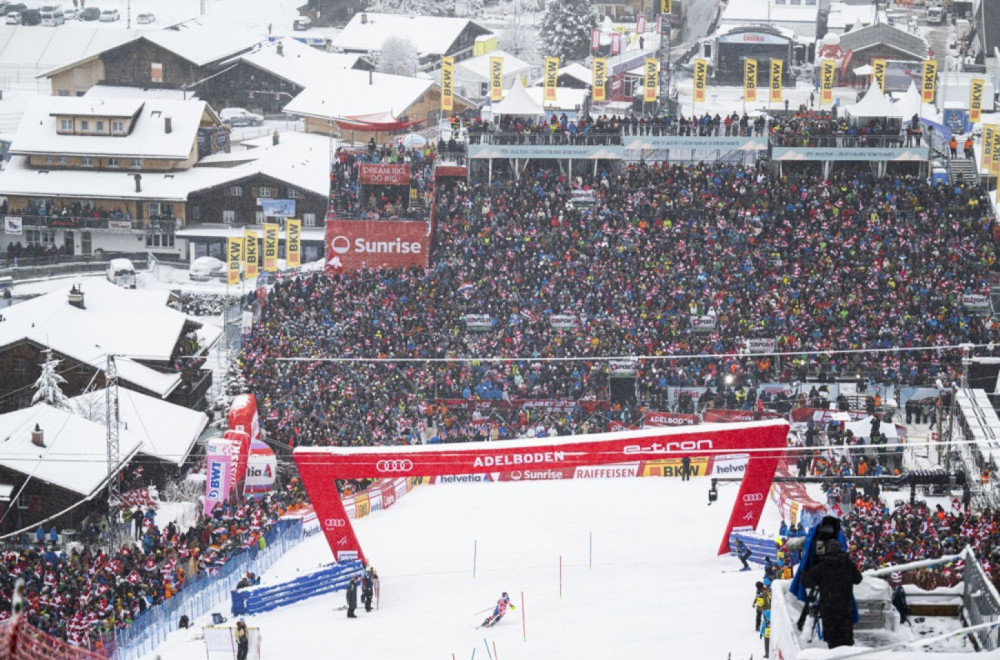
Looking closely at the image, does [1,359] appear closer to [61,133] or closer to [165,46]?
[61,133]

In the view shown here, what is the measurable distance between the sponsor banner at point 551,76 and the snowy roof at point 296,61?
51.1 ft

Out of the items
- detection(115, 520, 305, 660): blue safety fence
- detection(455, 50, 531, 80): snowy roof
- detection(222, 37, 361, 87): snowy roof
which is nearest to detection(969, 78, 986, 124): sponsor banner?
detection(455, 50, 531, 80): snowy roof

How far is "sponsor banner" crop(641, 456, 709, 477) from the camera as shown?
113 ft

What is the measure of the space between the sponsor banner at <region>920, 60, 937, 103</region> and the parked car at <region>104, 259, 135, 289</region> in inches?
1140

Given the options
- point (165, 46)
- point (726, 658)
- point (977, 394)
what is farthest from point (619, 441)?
point (165, 46)

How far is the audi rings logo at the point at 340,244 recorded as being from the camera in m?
46.3

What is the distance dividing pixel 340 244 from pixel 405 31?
43964mm

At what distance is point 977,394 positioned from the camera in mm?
33125

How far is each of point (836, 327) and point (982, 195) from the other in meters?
8.67

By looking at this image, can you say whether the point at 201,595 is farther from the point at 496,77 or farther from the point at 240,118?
the point at 240,118

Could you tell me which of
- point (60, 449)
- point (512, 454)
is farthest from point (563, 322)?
point (512, 454)

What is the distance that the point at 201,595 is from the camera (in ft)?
88.9

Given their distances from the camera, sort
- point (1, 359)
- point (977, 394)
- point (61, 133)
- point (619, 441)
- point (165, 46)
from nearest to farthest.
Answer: point (619, 441) → point (977, 394) → point (1, 359) → point (61, 133) → point (165, 46)

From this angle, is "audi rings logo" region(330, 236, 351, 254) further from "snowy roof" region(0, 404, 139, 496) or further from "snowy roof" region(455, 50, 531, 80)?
"snowy roof" region(455, 50, 531, 80)
